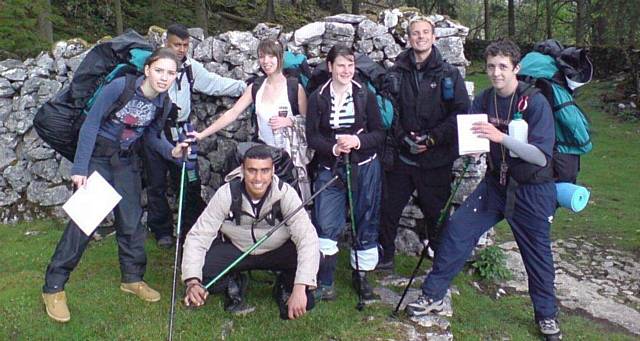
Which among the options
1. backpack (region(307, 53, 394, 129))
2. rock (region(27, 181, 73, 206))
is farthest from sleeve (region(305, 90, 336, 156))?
rock (region(27, 181, 73, 206))

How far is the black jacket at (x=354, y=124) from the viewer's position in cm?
550

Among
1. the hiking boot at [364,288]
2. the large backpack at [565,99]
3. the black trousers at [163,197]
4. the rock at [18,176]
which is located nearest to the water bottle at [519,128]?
the large backpack at [565,99]

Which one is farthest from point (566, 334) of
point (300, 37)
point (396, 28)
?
point (300, 37)

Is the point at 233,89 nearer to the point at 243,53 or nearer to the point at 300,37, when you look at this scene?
the point at 243,53

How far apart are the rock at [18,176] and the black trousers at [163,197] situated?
2.02 meters

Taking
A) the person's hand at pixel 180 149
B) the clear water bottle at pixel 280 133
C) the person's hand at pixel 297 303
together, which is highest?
the clear water bottle at pixel 280 133

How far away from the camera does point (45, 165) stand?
26.5ft

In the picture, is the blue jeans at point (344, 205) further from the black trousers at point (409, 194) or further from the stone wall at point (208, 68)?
the stone wall at point (208, 68)

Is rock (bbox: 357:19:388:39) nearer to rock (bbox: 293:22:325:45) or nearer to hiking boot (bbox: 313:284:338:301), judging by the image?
rock (bbox: 293:22:325:45)

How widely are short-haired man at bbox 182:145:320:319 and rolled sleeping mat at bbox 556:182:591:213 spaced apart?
2.04m

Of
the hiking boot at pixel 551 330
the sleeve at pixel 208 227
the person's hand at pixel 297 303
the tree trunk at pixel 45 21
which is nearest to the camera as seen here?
the person's hand at pixel 297 303

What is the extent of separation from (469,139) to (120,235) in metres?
3.12

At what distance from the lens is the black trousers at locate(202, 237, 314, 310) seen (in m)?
5.10

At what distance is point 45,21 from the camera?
13.4 metres
